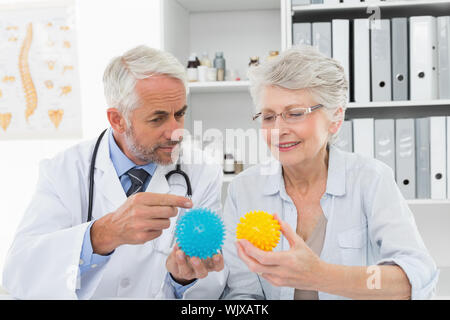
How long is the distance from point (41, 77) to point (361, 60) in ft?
3.39

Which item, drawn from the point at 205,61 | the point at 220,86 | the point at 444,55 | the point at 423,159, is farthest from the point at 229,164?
the point at 444,55

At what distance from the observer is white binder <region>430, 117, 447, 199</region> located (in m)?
1.23

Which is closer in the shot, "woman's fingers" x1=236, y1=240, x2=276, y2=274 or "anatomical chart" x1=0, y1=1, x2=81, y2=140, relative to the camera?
"woman's fingers" x1=236, y1=240, x2=276, y2=274

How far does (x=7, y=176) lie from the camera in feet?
4.55

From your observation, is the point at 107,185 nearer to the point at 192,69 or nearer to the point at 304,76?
the point at 304,76

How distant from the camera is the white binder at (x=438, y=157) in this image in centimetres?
123

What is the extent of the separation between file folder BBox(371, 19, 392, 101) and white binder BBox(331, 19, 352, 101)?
0.08 m

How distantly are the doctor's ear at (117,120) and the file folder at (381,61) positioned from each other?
84cm

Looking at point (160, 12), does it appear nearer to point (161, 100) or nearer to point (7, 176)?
point (161, 100)

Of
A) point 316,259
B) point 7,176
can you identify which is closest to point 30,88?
point 7,176

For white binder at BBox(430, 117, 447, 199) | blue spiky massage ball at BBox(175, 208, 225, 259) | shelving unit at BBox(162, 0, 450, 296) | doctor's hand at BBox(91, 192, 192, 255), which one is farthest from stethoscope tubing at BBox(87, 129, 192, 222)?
white binder at BBox(430, 117, 447, 199)

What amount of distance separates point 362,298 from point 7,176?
1271 millimetres

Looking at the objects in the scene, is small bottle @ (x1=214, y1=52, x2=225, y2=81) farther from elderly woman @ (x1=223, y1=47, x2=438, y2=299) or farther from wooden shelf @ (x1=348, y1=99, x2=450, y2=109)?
elderly woman @ (x1=223, y1=47, x2=438, y2=299)

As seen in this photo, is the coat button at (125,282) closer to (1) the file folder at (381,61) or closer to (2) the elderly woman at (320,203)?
(2) the elderly woman at (320,203)
